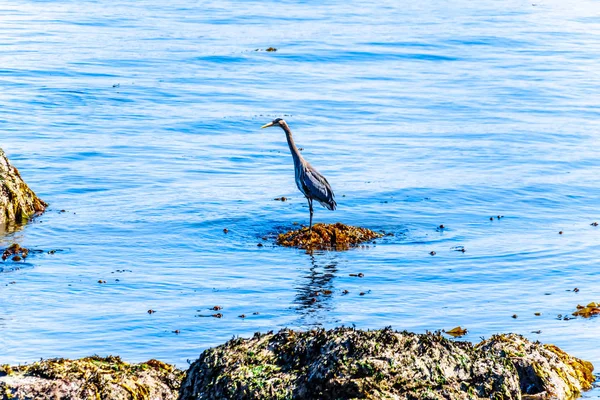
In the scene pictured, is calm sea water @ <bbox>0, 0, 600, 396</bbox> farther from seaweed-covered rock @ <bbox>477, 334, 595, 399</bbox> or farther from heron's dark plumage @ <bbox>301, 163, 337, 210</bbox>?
seaweed-covered rock @ <bbox>477, 334, 595, 399</bbox>

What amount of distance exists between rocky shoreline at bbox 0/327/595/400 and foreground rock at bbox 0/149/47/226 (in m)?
9.63

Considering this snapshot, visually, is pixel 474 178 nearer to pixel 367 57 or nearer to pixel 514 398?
pixel 514 398

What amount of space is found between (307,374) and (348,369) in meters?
0.32

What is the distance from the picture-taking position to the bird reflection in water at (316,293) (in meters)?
13.2

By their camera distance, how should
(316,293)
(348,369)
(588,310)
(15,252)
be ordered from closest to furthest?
(348,369), (588,310), (316,293), (15,252)

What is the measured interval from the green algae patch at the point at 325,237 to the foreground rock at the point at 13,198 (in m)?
4.73

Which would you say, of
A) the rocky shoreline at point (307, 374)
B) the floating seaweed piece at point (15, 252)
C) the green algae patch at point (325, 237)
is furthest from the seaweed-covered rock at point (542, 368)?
the floating seaweed piece at point (15, 252)

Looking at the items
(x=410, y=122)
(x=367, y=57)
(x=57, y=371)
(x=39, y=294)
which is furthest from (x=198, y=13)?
(x=57, y=371)

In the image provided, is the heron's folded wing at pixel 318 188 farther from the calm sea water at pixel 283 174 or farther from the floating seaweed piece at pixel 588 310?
the floating seaweed piece at pixel 588 310

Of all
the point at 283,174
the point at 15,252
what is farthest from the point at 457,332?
the point at 283,174

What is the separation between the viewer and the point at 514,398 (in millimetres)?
8008

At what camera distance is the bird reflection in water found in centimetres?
1323

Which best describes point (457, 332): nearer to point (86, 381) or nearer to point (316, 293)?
point (316, 293)

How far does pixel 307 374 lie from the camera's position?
757cm
